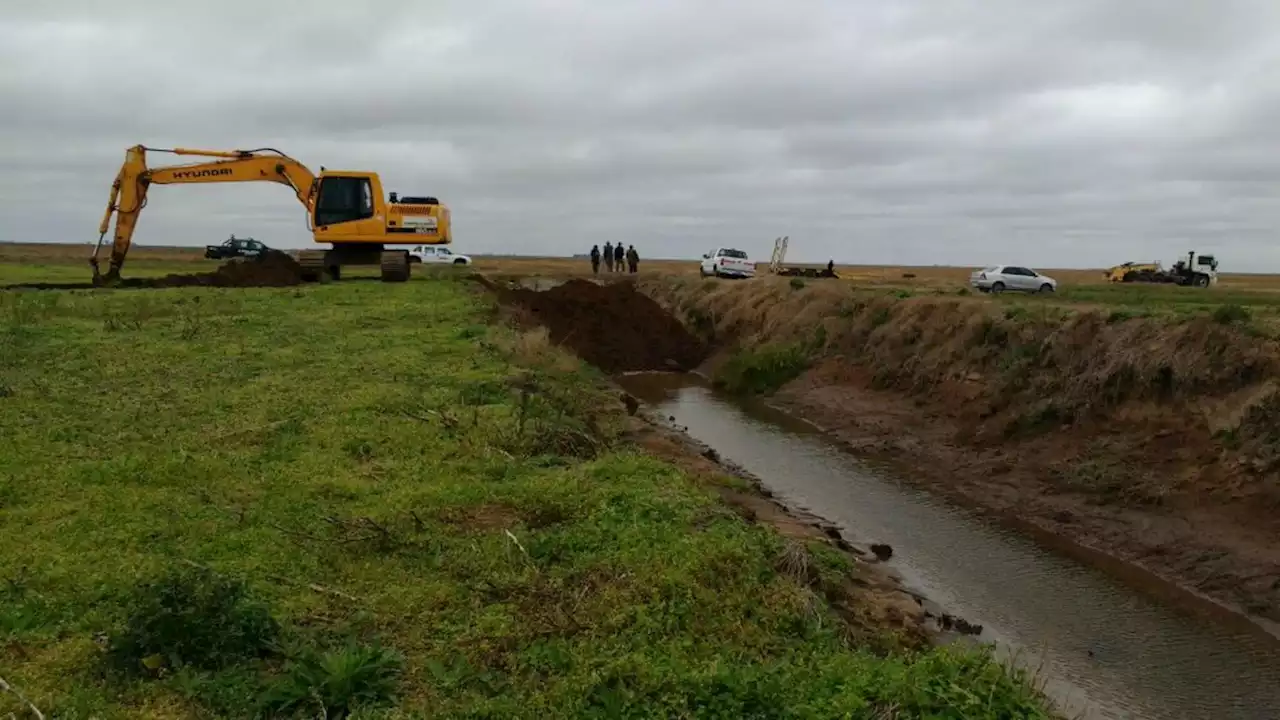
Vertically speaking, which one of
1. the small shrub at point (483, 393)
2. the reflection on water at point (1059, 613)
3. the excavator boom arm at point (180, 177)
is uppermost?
the excavator boom arm at point (180, 177)

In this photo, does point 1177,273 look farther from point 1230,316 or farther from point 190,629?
point 190,629

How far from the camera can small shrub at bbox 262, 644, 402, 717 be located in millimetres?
5648

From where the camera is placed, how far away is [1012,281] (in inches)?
1453

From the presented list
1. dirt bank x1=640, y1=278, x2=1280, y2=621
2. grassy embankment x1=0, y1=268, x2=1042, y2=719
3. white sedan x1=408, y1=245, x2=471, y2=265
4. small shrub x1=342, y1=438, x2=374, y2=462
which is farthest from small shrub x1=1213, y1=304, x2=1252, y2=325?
white sedan x1=408, y1=245, x2=471, y2=265

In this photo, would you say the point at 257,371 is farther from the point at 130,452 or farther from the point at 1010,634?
the point at 1010,634

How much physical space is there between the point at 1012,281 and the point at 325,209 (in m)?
26.0

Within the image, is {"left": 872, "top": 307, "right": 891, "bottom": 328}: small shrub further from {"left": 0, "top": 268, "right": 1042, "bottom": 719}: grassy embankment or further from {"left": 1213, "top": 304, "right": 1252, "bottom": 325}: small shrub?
{"left": 0, "top": 268, "right": 1042, "bottom": 719}: grassy embankment

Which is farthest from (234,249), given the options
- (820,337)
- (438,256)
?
(820,337)

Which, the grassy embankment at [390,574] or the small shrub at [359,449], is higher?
the small shrub at [359,449]

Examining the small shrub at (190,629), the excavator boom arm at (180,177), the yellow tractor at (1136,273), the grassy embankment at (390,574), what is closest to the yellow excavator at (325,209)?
the excavator boom arm at (180,177)

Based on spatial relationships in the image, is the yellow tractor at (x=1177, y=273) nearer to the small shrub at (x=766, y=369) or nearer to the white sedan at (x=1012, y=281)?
the white sedan at (x=1012, y=281)

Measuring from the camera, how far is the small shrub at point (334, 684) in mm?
5648

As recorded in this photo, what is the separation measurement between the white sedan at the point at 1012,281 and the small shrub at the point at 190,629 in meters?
34.5

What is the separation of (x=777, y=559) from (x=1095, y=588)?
5.39 m
